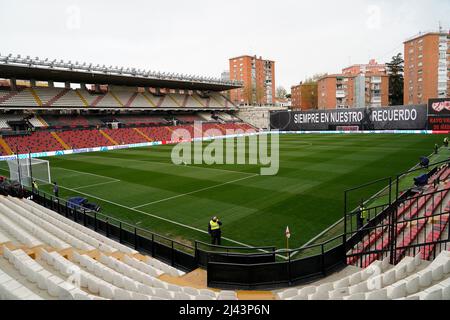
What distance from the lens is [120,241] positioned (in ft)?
40.2

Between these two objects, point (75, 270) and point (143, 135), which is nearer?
point (75, 270)

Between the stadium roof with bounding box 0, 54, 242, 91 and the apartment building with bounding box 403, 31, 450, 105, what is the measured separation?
1794 inches

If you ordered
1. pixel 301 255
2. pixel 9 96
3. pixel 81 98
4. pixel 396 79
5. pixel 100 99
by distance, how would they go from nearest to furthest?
pixel 301 255 < pixel 9 96 < pixel 81 98 < pixel 100 99 < pixel 396 79

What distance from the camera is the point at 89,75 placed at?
51.9 metres

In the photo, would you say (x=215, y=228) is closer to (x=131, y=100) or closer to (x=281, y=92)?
(x=131, y=100)

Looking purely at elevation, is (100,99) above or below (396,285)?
above

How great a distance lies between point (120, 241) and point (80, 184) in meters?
13.7

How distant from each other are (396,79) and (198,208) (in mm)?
87913

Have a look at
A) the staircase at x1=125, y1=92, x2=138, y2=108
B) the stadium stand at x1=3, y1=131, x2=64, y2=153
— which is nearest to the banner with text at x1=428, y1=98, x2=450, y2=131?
the staircase at x1=125, y1=92, x2=138, y2=108

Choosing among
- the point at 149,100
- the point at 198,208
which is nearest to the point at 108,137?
the point at 149,100

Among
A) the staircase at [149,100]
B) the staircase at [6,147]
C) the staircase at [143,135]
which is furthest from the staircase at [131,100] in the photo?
the staircase at [6,147]

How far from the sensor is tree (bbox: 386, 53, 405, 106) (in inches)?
3406

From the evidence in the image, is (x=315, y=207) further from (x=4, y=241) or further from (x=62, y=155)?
(x=62, y=155)
